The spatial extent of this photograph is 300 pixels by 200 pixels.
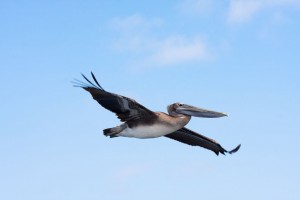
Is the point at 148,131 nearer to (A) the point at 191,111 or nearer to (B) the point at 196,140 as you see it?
(A) the point at 191,111

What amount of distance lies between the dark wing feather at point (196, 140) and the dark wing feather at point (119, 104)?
12.4 ft

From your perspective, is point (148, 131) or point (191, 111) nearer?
point (148, 131)

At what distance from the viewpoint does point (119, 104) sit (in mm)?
17641

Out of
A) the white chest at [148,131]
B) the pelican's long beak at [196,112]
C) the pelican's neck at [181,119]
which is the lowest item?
the white chest at [148,131]

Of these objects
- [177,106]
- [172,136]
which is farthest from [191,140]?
[177,106]

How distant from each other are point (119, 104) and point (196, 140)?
5170mm

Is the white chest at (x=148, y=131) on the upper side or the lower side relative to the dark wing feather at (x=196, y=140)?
lower

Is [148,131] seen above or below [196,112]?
below

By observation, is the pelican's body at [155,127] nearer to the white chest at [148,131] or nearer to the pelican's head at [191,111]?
the white chest at [148,131]

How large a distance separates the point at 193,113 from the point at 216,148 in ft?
13.0

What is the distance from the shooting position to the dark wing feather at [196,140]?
848 inches

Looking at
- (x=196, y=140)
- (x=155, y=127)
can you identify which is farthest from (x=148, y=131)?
(x=196, y=140)

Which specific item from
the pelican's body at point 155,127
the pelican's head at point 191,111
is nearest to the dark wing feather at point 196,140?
the pelican's head at point 191,111

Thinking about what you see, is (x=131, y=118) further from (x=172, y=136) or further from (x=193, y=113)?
(x=172, y=136)
